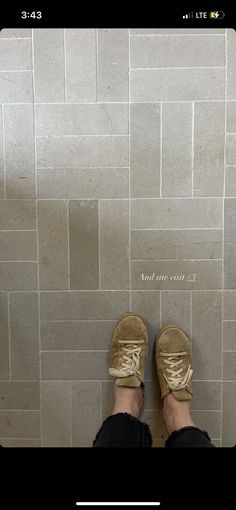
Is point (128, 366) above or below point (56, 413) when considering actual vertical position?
above

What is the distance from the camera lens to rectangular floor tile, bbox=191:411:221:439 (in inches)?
54.6

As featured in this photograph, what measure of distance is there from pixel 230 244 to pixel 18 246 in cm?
64

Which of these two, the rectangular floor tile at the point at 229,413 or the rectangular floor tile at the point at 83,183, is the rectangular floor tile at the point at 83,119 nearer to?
the rectangular floor tile at the point at 83,183

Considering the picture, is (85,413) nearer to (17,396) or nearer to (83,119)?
(17,396)

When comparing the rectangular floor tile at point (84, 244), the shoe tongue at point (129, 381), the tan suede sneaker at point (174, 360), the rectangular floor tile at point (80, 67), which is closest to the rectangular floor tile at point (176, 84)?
the rectangular floor tile at point (80, 67)

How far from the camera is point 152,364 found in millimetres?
1413

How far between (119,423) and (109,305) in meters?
0.34

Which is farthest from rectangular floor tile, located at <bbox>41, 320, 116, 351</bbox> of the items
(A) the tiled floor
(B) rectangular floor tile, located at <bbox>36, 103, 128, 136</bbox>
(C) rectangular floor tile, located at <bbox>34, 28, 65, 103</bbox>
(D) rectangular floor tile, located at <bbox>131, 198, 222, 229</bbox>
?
(C) rectangular floor tile, located at <bbox>34, 28, 65, 103</bbox>

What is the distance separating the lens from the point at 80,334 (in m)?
1.38

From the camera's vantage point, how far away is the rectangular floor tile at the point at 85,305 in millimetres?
1377

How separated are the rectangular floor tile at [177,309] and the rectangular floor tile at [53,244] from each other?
30cm

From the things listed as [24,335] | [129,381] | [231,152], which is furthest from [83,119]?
[129,381]
